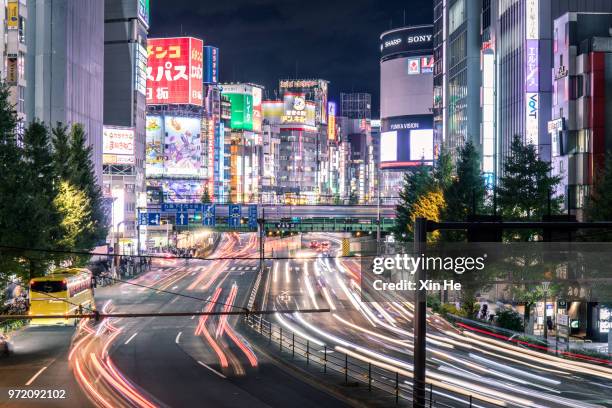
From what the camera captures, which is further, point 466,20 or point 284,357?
point 466,20

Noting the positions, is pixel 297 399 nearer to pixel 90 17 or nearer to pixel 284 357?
pixel 284 357

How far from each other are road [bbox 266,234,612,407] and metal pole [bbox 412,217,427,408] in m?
6.36

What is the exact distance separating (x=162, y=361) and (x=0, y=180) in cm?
1429

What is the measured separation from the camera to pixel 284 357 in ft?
119

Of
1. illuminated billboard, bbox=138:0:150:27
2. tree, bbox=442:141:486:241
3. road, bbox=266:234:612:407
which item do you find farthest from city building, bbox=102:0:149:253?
tree, bbox=442:141:486:241

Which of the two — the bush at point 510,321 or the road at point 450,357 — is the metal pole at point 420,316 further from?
the bush at point 510,321

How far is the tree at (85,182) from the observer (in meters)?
66.7

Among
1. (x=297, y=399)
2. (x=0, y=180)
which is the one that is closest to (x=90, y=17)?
(x=0, y=180)

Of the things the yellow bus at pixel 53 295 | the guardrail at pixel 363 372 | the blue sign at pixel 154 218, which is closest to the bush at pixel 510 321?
the guardrail at pixel 363 372

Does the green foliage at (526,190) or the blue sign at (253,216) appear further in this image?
the blue sign at (253,216)

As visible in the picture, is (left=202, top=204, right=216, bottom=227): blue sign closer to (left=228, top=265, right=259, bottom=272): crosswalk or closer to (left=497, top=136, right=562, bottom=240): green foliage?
(left=228, top=265, right=259, bottom=272): crosswalk

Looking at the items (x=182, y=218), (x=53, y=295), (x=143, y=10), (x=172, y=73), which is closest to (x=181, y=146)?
(x=172, y=73)

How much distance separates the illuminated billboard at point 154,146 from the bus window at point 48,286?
384ft

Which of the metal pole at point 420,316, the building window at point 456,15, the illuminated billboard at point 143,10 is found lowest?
the metal pole at point 420,316
